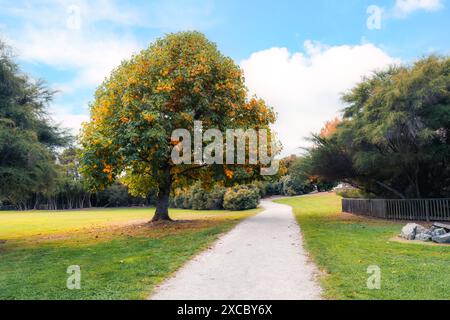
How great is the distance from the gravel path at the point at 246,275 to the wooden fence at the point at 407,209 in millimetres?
12019

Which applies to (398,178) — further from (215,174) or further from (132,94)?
(132,94)

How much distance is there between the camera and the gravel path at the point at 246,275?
6.02m

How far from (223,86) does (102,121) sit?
619 centimetres

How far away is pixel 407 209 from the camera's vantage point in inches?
829

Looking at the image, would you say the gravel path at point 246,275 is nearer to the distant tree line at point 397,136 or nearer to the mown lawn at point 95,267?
the mown lawn at point 95,267

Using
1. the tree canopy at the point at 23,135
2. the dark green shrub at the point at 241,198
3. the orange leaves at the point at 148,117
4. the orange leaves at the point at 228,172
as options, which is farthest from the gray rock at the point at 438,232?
the dark green shrub at the point at 241,198

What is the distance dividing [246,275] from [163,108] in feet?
36.8

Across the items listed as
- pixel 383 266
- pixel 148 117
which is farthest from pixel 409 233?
pixel 148 117

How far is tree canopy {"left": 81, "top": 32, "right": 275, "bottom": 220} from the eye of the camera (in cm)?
1589

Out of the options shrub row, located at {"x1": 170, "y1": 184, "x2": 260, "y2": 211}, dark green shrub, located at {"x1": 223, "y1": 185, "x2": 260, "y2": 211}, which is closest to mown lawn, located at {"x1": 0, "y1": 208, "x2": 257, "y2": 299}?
shrub row, located at {"x1": 170, "y1": 184, "x2": 260, "y2": 211}

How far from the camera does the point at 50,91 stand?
16.3 m

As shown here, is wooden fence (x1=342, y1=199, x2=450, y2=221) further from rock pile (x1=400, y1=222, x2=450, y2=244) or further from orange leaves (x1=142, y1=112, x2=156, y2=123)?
orange leaves (x1=142, y1=112, x2=156, y2=123)

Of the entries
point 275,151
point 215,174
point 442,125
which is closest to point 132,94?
point 215,174
